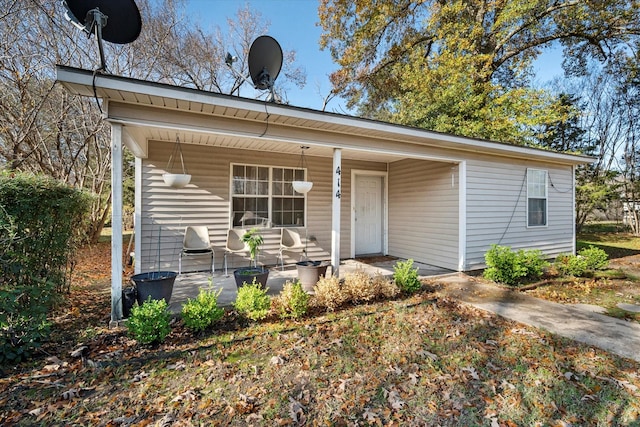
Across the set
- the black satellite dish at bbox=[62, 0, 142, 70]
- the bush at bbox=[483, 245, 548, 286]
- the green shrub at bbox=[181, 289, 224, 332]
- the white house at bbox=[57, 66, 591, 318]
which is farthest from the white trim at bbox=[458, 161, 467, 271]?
the black satellite dish at bbox=[62, 0, 142, 70]

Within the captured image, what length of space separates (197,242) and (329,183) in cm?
308

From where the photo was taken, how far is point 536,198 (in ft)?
23.3

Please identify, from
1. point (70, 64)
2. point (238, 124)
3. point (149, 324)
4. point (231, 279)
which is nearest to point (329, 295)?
point (149, 324)

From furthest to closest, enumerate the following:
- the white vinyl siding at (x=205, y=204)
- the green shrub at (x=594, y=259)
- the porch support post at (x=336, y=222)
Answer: the green shrub at (x=594, y=259)
the white vinyl siding at (x=205, y=204)
the porch support post at (x=336, y=222)

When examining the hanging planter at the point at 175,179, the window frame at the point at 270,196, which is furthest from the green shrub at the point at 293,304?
the window frame at the point at 270,196

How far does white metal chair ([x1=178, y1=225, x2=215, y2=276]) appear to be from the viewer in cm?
537

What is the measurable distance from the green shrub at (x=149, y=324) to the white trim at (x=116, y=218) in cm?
57

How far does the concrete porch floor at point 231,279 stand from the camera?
4.14 metres

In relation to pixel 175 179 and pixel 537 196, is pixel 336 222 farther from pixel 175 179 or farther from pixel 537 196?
pixel 537 196

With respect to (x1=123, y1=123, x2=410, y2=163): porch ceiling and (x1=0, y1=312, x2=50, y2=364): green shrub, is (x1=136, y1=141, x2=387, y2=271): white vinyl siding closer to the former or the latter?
(x1=123, y1=123, x2=410, y2=163): porch ceiling

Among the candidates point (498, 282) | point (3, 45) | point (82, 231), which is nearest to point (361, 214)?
point (498, 282)

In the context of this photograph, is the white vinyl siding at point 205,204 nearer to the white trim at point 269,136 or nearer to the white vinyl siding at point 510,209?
the white trim at point 269,136

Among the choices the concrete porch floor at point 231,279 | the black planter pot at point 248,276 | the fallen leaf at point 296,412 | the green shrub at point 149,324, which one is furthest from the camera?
the concrete porch floor at point 231,279

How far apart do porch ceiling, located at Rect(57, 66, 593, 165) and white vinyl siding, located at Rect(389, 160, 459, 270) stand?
0.82m
